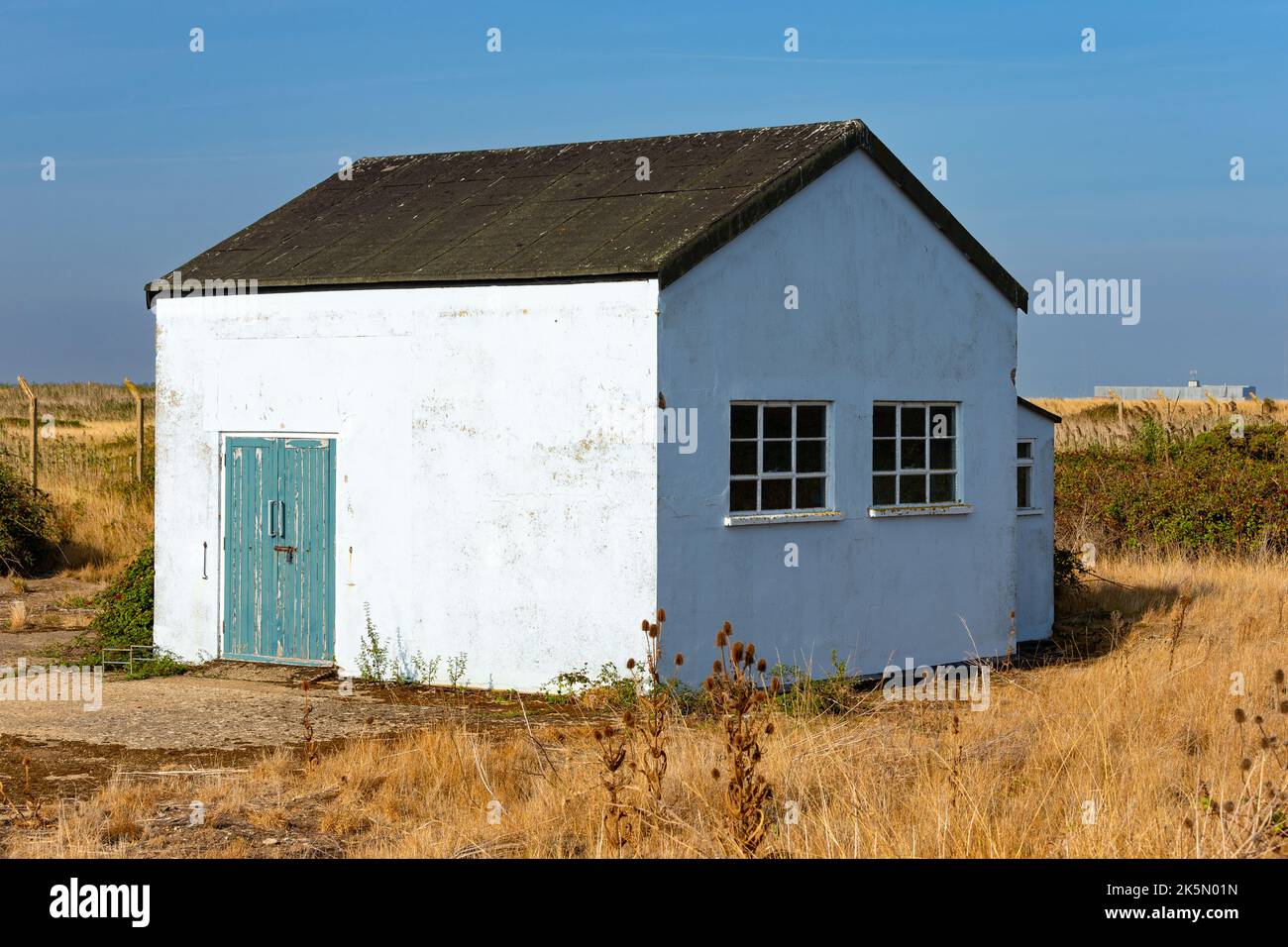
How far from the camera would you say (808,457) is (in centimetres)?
1388

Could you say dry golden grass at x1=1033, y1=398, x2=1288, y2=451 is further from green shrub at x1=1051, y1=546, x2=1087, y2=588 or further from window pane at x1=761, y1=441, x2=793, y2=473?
window pane at x1=761, y1=441, x2=793, y2=473

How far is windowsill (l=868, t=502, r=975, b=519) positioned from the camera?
563 inches

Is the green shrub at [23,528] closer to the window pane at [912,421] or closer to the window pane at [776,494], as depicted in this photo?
the window pane at [776,494]

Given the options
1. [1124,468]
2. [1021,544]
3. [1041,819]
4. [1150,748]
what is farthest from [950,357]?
[1124,468]

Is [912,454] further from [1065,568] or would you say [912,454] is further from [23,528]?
[23,528]

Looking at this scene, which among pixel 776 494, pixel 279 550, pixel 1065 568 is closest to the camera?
pixel 776 494

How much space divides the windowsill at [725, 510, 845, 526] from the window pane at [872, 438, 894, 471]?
85 centimetres

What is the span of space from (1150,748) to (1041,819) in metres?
1.94

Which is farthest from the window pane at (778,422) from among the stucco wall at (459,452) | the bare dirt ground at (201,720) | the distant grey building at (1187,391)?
the distant grey building at (1187,391)

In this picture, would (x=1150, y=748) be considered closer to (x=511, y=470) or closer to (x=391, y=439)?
(x=511, y=470)

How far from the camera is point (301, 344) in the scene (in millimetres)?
14094

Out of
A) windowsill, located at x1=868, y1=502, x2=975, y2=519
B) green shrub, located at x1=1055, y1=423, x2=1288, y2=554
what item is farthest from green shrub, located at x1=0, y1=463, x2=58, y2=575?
green shrub, located at x1=1055, y1=423, x2=1288, y2=554

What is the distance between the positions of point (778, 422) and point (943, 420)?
2.45 meters

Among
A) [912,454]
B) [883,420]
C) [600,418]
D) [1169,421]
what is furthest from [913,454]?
[1169,421]
